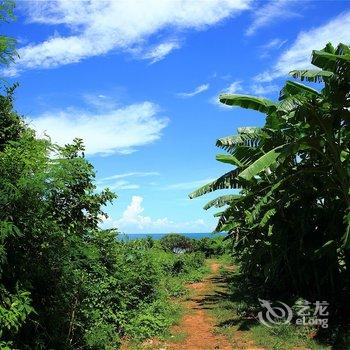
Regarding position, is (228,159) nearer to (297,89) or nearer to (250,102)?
(250,102)

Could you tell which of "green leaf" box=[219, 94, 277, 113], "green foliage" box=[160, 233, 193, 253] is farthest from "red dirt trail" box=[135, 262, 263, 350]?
"green foliage" box=[160, 233, 193, 253]

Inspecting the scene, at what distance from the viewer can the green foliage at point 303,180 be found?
375 inches

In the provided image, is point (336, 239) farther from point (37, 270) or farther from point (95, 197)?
point (37, 270)

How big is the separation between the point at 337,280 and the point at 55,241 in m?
8.13

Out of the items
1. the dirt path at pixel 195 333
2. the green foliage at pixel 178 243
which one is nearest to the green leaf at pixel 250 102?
the dirt path at pixel 195 333

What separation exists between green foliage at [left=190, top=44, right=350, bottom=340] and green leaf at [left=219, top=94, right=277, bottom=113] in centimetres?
3

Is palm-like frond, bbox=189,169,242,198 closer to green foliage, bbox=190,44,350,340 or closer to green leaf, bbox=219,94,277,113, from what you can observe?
green foliage, bbox=190,44,350,340

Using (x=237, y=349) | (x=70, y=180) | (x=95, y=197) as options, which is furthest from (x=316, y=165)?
(x=70, y=180)

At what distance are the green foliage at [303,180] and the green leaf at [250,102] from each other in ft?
0.09

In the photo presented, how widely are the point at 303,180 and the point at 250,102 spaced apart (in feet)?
8.24

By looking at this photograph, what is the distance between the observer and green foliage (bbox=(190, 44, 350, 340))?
31.2 feet

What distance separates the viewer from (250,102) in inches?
440

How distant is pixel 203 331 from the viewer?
459 inches

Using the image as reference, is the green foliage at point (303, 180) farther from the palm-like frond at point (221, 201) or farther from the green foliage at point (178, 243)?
the green foliage at point (178, 243)
